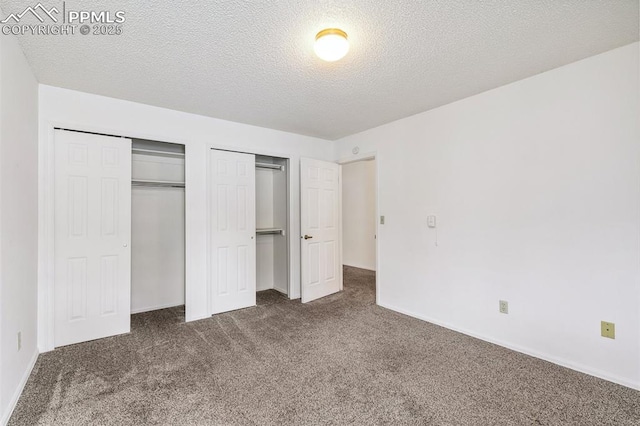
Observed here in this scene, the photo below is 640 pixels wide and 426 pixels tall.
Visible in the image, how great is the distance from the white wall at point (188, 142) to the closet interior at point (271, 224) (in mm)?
271

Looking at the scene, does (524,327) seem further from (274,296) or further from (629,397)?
(274,296)

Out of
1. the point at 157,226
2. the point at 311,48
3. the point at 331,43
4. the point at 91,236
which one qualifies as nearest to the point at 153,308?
the point at 157,226

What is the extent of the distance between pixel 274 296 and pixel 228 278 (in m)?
0.90

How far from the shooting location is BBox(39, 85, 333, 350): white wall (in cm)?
260

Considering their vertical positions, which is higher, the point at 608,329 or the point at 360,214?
the point at 360,214

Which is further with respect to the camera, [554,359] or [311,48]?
[554,359]

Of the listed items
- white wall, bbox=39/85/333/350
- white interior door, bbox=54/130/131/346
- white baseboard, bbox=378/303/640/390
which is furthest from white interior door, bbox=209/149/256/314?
white baseboard, bbox=378/303/640/390

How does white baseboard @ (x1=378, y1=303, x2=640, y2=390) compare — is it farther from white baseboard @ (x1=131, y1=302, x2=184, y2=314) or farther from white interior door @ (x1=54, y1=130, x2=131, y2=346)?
white interior door @ (x1=54, y1=130, x2=131, y2=346)

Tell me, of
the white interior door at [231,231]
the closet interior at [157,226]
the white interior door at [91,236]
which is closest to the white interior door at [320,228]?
the white interior door at [231,231]

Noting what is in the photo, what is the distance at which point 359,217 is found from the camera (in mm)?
6363

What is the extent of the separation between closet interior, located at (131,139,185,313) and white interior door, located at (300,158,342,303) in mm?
1672

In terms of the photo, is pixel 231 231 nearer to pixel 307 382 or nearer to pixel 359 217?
pixel 307 382

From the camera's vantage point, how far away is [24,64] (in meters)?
2.15

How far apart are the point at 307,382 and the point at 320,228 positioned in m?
2.40
